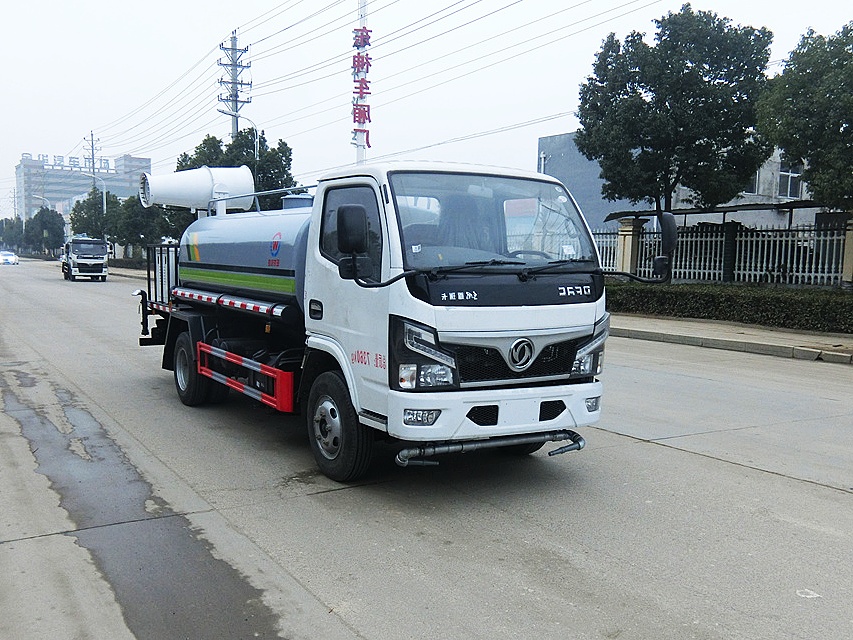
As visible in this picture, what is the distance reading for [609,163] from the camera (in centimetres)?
2344

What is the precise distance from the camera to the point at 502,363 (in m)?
5.54

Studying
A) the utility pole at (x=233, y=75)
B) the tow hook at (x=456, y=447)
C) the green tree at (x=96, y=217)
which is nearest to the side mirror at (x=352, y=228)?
the tow hook at (x=456, y=447)

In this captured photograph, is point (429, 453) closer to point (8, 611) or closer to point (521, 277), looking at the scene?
point (521, 277)

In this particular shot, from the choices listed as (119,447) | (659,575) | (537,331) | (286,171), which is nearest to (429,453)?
(537,331)

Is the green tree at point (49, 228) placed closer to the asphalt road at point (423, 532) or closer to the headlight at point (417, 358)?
the asphalt road at point (423, 532)

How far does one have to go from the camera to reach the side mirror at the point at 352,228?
5406 mm

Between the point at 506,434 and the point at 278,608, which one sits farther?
the point at 506,434

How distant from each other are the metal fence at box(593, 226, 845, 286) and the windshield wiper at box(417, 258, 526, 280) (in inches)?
535

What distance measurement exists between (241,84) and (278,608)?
42.3m

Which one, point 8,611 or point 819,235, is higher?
point 819,235

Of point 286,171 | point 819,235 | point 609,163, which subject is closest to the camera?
point 819,235

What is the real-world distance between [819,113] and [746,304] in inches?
173

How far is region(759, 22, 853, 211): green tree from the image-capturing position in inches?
639

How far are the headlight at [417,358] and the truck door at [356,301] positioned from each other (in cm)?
11
